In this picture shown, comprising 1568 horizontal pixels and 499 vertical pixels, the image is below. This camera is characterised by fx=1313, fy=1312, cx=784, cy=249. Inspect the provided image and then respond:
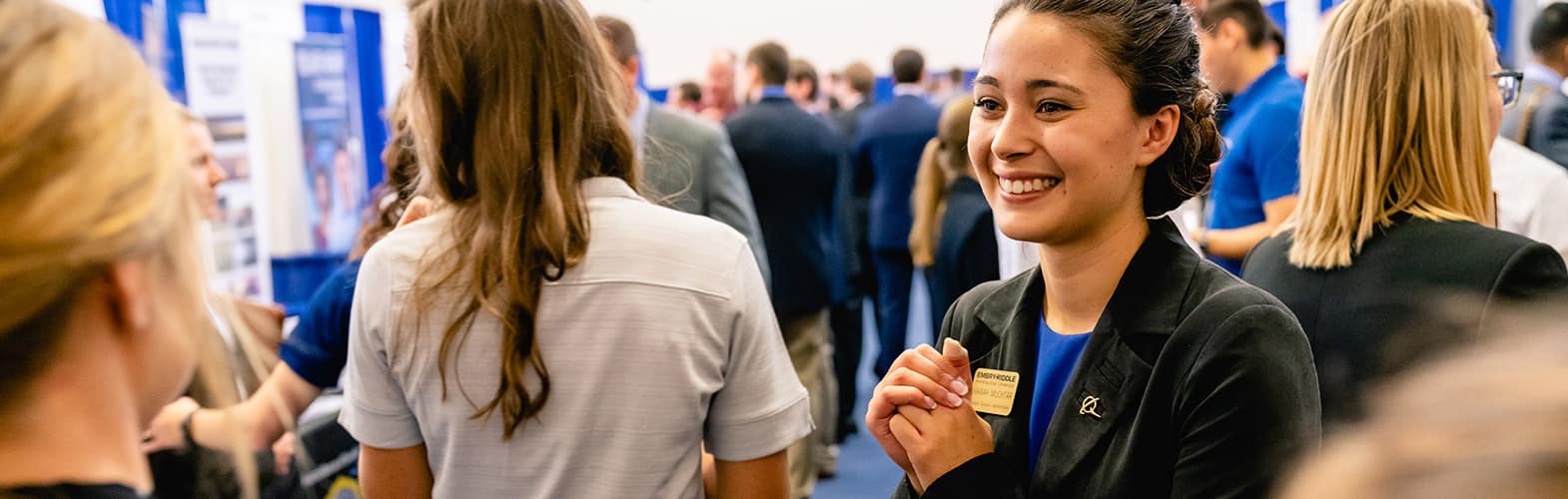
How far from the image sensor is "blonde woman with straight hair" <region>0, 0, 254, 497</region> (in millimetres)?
724

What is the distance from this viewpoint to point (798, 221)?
477 cm

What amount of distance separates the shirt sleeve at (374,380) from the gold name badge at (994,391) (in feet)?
2.41

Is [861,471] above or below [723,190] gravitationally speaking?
below

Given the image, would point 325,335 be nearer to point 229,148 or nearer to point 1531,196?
point 229,148

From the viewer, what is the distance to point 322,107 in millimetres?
3293

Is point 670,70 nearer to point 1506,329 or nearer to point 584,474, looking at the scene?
point 584,474

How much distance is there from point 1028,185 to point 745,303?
43cm

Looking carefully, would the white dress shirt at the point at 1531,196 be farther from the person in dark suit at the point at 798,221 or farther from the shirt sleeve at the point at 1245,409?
the person in dark suit at the point at 798,221

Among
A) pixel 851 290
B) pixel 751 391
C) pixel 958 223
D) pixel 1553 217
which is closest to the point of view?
pixel 751 391

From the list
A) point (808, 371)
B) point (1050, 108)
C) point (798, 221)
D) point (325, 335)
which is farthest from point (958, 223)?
point (1050, 108)

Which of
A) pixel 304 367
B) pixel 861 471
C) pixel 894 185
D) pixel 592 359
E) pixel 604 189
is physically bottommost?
pixel 861 471

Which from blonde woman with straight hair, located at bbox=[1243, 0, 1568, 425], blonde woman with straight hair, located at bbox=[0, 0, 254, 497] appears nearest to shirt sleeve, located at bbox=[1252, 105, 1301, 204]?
blonde woman with straight hair, located at bbox=[1243, 0, 1568, 425]

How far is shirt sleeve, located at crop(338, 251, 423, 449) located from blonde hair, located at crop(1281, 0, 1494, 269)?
52.2 inches

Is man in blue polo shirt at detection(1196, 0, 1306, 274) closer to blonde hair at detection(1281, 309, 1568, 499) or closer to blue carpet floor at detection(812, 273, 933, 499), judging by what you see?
blue carpet floor at detection(812, 273, 933, 499)
